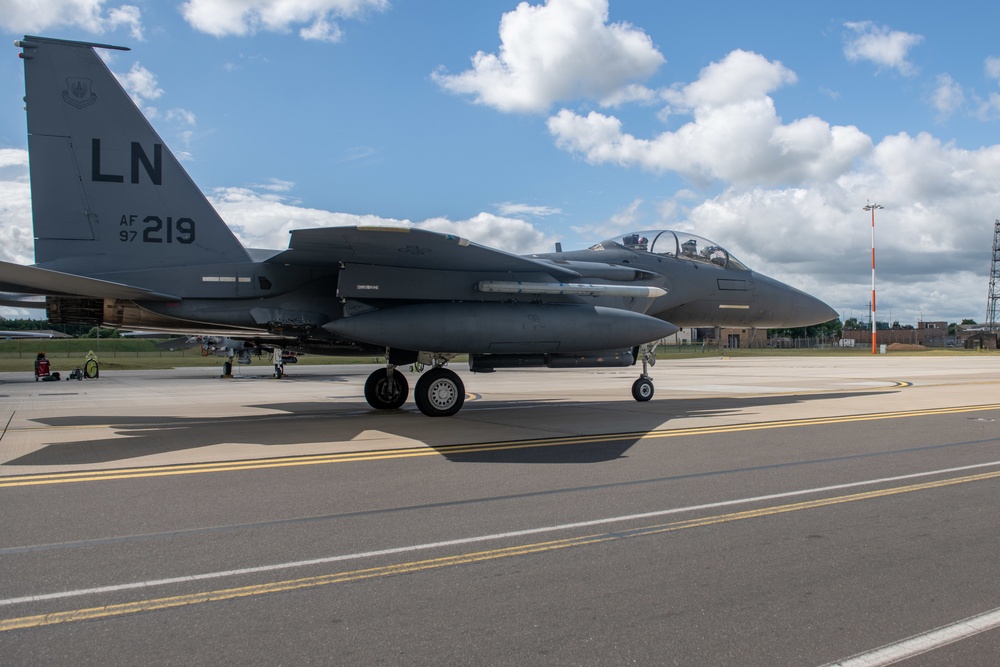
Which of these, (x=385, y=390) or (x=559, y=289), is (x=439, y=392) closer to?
(x=385, y=390)

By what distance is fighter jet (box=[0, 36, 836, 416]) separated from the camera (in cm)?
943

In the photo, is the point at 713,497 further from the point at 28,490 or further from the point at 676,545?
the point at 28,490

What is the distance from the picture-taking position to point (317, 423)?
11047 mm

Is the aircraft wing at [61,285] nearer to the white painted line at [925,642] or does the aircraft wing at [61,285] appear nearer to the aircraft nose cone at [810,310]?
the white painted line at [925,642]

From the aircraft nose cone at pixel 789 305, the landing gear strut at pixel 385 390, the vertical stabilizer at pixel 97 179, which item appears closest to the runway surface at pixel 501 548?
the vertical stabilizer at pixel 97 179

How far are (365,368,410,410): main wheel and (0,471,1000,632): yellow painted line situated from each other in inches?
341

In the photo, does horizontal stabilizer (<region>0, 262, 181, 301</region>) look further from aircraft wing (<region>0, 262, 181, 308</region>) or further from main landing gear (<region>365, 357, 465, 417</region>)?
main landing gear (<region>365, 357, 465, 417</region>)

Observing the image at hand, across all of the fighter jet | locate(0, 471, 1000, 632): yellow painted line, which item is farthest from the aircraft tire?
locate(0, 471, 1000, 632): yellow painted line

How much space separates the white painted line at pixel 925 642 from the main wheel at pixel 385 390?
1056 cm

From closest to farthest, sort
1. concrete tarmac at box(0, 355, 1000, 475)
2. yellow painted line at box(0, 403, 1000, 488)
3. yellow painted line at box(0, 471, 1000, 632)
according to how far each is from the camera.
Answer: yellow painted line at box(0, 471, 1000, 632) < yellow painted line at box(0, 403, 1000, 488) < concrete tarmac at box(0, 355, 1000, 475)

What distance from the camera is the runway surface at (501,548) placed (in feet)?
10.1

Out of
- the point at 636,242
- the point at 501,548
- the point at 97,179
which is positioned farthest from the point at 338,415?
the point at 501,548

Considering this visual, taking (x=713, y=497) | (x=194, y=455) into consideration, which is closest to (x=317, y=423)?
(x=194, y=455)

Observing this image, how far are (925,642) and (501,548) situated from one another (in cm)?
228
